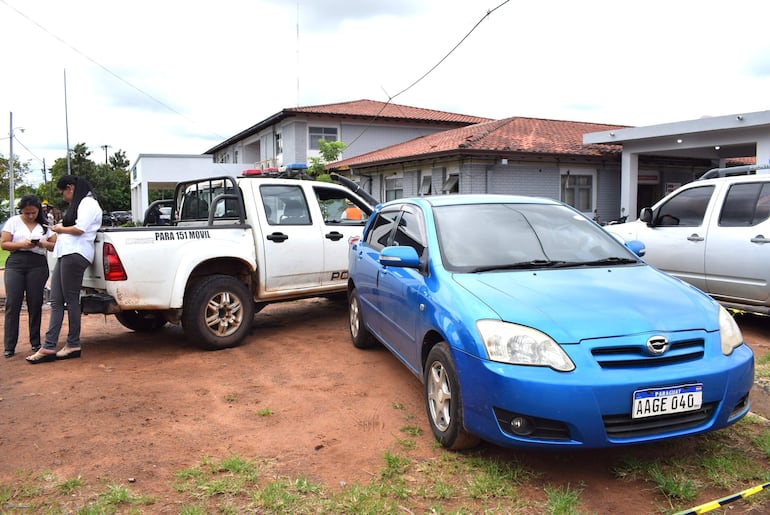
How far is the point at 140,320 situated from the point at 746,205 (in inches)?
281

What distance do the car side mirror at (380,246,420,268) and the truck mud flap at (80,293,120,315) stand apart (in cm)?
304

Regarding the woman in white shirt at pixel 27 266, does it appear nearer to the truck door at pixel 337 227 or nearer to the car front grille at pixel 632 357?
the truck door at pixel 337 227

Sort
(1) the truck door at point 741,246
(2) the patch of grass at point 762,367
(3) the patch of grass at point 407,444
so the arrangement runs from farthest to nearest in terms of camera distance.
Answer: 1. (1) the truck door at point 741,246
2. (2) the patch of grass at point 762,367
3. (3) the patch of grass at point 407,444

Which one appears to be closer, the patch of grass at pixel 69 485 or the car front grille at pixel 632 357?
the car front grille at pixel 632 357

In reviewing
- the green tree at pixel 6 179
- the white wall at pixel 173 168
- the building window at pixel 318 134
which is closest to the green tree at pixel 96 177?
the green tree at pixel 6 179

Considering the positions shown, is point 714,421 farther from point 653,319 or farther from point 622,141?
point 622,141

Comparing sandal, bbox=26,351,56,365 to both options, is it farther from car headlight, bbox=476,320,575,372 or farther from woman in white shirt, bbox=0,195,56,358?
car headlight, bbox=476,320,575,372

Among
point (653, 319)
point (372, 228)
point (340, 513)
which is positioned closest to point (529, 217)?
point (653, 319)

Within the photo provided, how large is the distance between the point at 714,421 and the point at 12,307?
6.41 m

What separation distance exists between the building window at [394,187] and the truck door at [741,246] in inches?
561

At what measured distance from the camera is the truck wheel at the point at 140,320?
7200 millimetres

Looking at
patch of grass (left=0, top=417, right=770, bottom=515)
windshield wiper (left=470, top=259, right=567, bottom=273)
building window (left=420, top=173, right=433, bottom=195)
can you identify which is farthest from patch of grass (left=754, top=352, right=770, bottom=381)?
building window (left=420, top=173, right=433, bottom=195)

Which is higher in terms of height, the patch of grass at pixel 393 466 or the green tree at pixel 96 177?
the green tree at pixel 96 177

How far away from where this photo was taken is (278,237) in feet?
22.6
